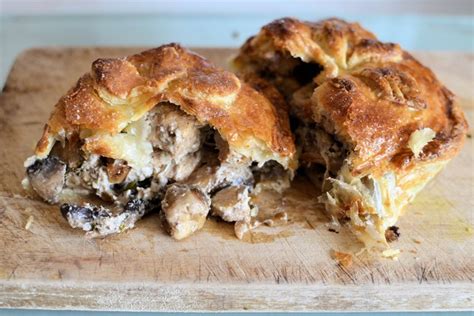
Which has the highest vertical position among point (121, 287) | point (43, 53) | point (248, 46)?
point (248, 46)

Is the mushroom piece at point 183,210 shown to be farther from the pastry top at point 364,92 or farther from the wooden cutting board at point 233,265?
the pastry top at point 364,92

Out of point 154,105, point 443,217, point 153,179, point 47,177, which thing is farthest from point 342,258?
point 47,177

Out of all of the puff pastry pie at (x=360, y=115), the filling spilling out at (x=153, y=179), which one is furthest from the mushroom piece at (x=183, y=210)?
the puff pastry pie at (x=360, y=115)

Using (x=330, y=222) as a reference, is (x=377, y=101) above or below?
above

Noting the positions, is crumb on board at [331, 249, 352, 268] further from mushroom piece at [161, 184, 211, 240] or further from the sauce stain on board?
mushroom piece at [161, 184, 211, 240]

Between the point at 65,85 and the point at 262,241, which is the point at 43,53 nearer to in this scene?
the point at 65,85

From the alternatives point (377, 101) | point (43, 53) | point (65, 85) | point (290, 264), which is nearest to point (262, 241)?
point (290, 264)
